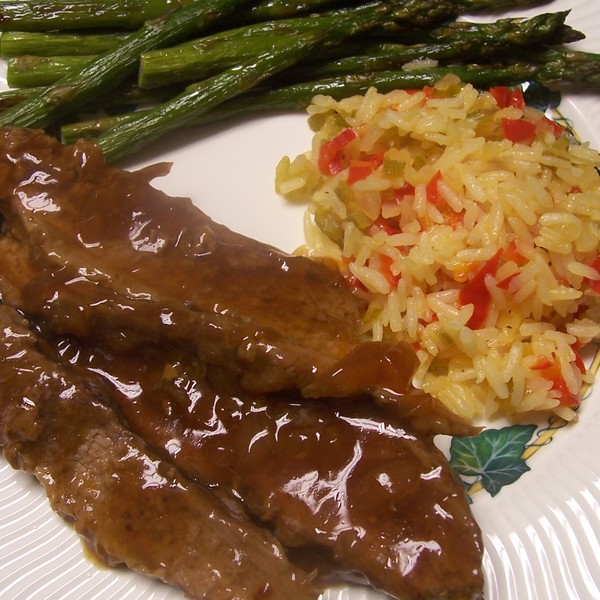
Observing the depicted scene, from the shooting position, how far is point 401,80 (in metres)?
4.57

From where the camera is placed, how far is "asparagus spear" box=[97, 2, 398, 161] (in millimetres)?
4352

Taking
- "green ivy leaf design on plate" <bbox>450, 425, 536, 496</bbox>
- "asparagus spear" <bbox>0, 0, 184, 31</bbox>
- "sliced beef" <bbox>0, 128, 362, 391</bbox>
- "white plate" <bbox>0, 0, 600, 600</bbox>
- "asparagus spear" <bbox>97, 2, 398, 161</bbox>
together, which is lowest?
"white plate" <bbox>0, 0, 600, 600</bbox>

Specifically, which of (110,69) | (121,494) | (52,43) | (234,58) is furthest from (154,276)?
(52,43)

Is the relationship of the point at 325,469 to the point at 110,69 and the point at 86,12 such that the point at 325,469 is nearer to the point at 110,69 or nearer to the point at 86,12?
the point at 110,69

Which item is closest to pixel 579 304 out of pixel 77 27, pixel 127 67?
→ pixel 127 67

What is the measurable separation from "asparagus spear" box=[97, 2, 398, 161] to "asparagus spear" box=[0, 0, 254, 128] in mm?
336

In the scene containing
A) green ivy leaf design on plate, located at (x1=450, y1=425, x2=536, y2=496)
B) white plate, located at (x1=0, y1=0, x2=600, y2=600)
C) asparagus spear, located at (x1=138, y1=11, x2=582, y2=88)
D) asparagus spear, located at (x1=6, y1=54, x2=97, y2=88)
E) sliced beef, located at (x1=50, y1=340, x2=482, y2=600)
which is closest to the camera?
sliced beef, located at (x1=50, y1=340, x2=482, y2=600)

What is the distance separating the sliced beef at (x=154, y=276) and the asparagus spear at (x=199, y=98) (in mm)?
578

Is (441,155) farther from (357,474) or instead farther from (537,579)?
(537,579)

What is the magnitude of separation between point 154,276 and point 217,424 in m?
0.83

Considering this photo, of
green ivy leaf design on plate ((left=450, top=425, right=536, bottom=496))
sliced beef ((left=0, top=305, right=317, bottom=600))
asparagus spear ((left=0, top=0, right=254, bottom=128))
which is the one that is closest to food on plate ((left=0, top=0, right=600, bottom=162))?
asparagus spear ((left=0, top=0, right=254, bottom=128))

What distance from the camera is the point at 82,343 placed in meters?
3.34

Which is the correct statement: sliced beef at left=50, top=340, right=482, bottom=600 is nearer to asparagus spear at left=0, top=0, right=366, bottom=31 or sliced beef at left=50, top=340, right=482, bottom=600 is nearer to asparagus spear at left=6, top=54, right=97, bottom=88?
asparagus spear at left=6, top=54, right=97, bottom=88

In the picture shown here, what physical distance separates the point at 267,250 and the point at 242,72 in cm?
145
